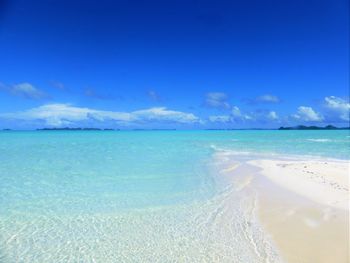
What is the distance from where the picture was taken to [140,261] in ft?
13.4

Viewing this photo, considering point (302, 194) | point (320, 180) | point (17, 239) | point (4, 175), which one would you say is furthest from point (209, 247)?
point (4, 175)

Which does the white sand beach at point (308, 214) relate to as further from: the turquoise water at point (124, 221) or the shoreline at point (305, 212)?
the turquoise water at point (124, 221)

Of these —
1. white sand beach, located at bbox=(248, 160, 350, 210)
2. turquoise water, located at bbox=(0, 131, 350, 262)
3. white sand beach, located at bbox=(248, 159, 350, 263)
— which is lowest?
turquoise water, located at bbox=(0, 131, 350, 262)

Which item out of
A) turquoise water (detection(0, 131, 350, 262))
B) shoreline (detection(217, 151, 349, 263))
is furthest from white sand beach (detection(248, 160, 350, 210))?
turquoise water (detection(0, 131, 350, 262))

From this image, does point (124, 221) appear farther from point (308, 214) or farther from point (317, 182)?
point (317, 182)

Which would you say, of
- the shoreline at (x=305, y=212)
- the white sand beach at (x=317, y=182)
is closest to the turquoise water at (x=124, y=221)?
the shoreline at (x=305, y=212)

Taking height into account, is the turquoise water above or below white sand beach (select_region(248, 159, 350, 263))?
below

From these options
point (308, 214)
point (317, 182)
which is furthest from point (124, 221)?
point (317, 182)

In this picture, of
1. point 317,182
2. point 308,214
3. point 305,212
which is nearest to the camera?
point 308,214

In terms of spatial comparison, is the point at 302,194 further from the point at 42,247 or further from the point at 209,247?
the point at 42,247

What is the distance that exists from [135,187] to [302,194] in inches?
205

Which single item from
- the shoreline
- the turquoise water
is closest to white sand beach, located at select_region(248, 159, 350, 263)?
the shoreline

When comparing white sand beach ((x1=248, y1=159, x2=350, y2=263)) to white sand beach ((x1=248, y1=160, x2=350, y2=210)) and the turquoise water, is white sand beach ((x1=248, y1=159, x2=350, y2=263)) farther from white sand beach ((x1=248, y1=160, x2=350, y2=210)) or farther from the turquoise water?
the turquoise water

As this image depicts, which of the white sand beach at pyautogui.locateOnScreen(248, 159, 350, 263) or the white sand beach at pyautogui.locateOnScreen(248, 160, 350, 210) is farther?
the white sand beach at pyautogui.locateOnScreen(248, 160, 350, 210)
